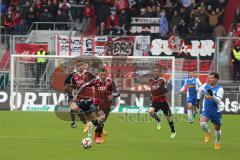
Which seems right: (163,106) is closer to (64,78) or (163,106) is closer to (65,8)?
(64,78)

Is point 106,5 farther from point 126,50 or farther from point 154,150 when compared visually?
point 154,150

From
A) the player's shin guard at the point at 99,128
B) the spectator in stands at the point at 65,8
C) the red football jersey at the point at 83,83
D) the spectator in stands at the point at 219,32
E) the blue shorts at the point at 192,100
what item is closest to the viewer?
the player's shin guard at the point at 99,128

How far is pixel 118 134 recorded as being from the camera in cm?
2319

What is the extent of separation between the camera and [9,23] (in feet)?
122

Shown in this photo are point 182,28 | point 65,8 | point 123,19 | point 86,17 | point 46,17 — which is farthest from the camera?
point 86,17

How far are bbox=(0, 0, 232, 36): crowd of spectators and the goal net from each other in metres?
2.91

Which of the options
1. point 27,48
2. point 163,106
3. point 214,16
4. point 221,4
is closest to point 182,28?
point 214,16

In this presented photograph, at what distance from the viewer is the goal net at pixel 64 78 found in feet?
110

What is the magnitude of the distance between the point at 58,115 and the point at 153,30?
7.92 meters

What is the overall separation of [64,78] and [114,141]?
13152 millimetres

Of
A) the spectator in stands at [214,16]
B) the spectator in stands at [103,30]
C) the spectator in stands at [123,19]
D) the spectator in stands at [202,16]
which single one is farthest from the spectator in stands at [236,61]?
the spectator in stands at [103,30]

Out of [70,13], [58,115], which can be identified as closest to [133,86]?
[58,115]

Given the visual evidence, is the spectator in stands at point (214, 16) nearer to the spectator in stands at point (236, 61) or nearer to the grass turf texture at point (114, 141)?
the spectator in stands at point (236, 61)

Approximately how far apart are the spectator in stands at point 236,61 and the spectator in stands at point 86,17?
794 centimetres
